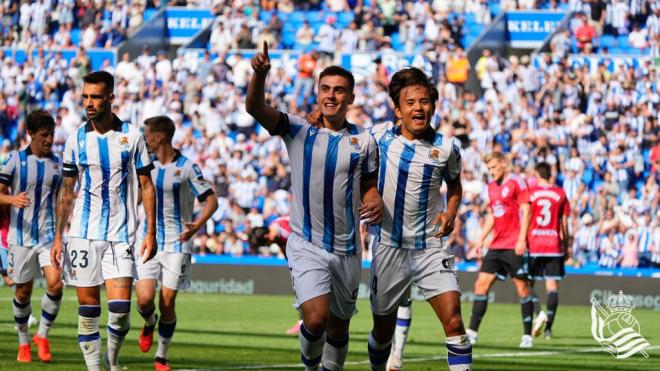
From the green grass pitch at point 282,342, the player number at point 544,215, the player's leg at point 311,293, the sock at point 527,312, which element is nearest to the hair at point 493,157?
the player number at point 544,215

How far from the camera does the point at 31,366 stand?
1281 cm

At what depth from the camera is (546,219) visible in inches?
725

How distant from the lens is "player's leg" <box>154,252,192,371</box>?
12.8 metres

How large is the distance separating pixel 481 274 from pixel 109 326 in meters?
7.16

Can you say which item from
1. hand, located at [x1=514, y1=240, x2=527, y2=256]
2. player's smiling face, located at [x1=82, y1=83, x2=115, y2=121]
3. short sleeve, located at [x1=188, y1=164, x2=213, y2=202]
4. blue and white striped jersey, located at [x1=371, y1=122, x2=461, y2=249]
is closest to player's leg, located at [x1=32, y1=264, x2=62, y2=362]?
short sleeve, located at [x1=188, y1=164, x2=213, y2=202]

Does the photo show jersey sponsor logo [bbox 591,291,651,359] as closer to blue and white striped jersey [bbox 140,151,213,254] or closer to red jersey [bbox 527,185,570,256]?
red jersey [bbox 527,185,570,256]

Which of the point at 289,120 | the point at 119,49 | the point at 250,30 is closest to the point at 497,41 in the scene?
the point at 250,30

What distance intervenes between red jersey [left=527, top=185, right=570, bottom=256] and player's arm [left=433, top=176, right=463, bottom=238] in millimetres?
7941

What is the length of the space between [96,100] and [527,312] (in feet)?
27.1

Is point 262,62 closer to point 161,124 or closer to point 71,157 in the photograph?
point 71,157

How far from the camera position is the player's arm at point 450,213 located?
32.9ft

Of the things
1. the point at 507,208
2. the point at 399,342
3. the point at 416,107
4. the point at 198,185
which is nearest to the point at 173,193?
the point at 198,185

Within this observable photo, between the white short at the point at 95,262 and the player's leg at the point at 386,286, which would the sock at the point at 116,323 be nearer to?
the white short at the point at 95,262

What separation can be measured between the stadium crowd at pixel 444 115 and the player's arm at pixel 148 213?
14.8 metres
